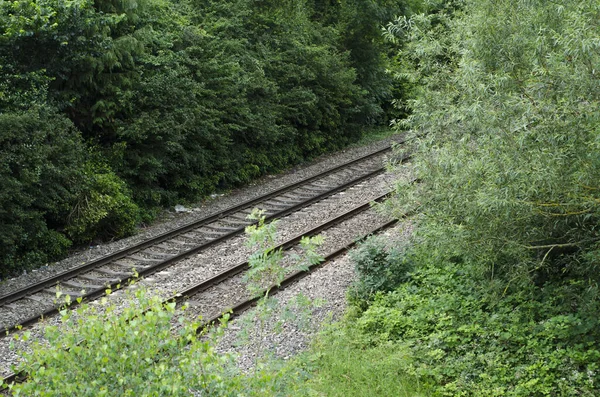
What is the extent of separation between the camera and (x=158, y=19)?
58.3 ft

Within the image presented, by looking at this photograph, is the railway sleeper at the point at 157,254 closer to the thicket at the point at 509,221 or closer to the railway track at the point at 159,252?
the railway track at the point at 159,252

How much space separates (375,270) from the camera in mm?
9758

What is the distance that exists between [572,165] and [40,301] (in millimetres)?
8242

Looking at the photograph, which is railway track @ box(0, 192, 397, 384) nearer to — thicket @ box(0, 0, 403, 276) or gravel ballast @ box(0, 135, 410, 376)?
gravel ballast @ box(0, 135, 410, 376)

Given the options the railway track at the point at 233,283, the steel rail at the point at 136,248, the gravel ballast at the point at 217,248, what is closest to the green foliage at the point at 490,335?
the gravel ballast at the point at 217,248

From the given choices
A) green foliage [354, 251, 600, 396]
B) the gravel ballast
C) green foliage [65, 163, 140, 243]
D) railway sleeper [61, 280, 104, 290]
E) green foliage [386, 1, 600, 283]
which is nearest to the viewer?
green foliage [386, 1, 600, 283]

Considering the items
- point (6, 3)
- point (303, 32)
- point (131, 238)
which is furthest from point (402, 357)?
point (303, 32)

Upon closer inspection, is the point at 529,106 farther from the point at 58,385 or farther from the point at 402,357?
the point at 58,385

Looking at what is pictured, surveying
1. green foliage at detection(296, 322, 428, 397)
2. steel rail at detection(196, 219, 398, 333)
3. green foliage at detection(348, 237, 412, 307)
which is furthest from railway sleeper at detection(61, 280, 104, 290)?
green foliage at detection(296, 322, 428, 397)

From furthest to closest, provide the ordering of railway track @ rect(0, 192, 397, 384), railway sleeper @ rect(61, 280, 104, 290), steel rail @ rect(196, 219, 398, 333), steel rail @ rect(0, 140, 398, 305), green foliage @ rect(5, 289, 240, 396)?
railway sleeper @ rect(61, 280, 104, 290)
steel rail @ rect(0, 140, 398, 305)
railway track @ rect(0, 192, 397, 384)
steel rail @ rect(196, 219, 398, 333)
green foliage @ rect(5, 289, 240, 396)

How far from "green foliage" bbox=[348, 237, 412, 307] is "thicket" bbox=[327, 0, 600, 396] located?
0.11m

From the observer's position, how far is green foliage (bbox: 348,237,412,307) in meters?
9.56

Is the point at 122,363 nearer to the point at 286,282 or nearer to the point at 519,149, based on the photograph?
the point at 519,149

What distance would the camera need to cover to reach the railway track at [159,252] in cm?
1027
